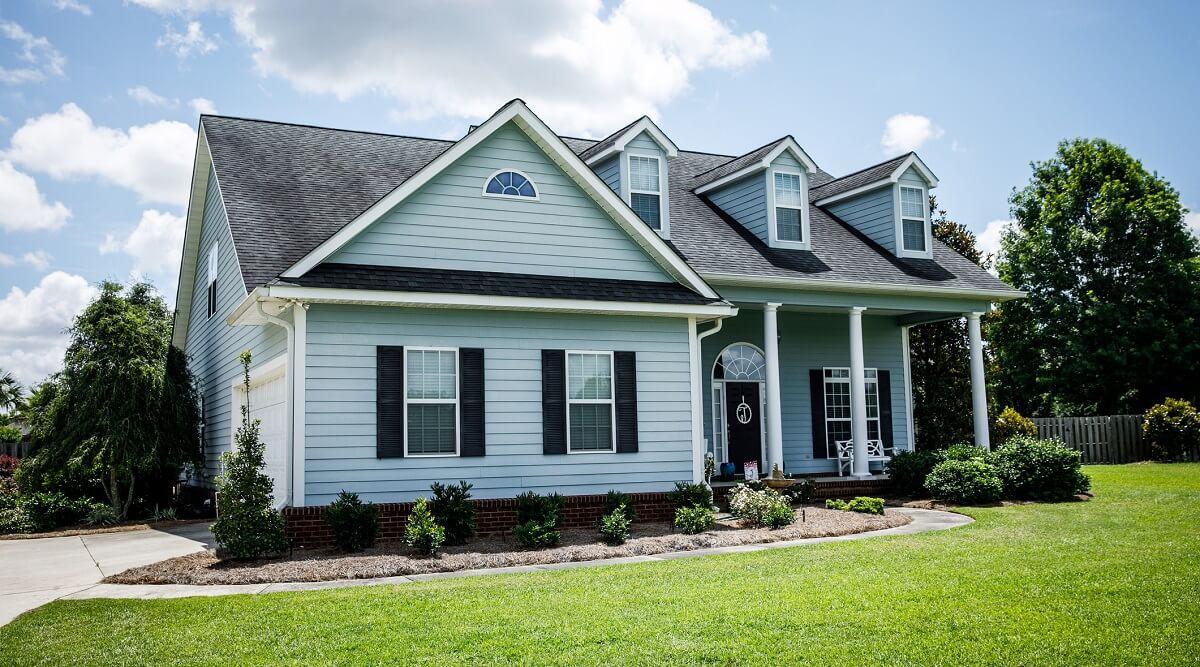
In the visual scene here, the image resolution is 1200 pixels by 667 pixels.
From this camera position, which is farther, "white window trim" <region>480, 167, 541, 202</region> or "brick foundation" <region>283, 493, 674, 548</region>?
"white window trim" <region>480, 167, 541, 202</region>

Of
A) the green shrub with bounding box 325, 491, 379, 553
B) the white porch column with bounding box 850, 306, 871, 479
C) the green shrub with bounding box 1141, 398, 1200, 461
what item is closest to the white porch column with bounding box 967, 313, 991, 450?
the white porch column with bounding box 850, 306, 871, 479

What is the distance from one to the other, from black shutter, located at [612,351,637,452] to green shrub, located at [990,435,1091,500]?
286 inches

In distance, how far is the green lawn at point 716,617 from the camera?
642 centimetres

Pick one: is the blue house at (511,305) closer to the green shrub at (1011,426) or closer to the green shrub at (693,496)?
the green shrub at (693,496)

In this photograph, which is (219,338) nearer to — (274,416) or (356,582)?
(274,416)

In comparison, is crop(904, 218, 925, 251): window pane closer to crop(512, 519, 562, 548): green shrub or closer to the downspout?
crop(512, 519, 562, 548): green shrub

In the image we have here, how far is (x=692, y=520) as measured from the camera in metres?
13.4

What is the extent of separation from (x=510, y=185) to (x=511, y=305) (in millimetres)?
2102

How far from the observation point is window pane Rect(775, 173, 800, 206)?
20.1 m

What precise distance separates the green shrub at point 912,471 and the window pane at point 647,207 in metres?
6.85

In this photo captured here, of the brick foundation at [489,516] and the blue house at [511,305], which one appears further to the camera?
the blue house at [511,305]

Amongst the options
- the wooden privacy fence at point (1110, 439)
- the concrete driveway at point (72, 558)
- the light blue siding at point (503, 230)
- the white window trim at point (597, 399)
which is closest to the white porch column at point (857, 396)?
the light blue siding at point (503, 230)

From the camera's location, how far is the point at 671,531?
13.5 metres

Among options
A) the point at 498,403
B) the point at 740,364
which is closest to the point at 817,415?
the point at 740,364
